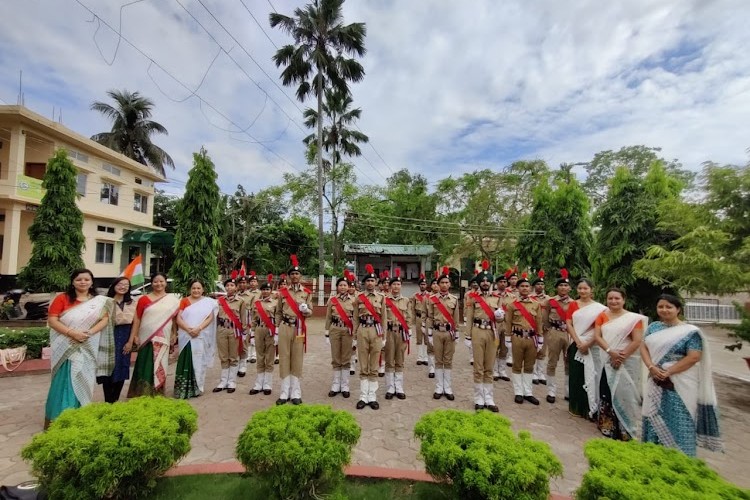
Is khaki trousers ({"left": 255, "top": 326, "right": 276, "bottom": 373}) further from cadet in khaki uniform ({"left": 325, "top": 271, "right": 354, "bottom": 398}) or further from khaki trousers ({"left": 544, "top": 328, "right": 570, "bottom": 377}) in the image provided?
khaki trousers ({"left": 544, "top": 328, "right": 570, "bottom": 377})

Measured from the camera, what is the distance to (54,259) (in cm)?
1094

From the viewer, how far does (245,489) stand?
2.91 meters

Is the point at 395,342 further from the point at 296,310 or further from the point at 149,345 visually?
the point at 149,345

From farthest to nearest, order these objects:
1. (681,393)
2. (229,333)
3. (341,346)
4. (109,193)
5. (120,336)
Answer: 1. (109,193)
2. (229,333)
3. (341,346)
4. (120,336)
5. (681,393)

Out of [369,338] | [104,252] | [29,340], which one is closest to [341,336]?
[369,338]

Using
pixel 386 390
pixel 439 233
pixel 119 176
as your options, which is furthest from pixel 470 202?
pixel 119 176

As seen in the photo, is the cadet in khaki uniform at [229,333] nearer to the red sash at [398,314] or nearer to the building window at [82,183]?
the red sash at [398,314]

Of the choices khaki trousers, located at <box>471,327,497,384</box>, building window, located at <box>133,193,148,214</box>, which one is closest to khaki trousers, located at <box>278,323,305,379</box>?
khaki trousers, located at <box>471,327,497,384</box>

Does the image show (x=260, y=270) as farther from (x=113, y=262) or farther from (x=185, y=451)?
(x=185, y=451)

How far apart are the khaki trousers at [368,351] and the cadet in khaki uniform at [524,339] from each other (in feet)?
7.08

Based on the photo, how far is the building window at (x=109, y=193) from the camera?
1894 centimetres

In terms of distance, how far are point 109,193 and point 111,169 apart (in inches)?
50.2

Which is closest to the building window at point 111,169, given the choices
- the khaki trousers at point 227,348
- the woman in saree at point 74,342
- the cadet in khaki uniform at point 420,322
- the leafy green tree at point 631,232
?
the khaki trousers at point 227,348

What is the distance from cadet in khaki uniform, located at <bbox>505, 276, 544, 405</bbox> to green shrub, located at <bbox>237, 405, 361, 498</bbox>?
3828 millimetres
